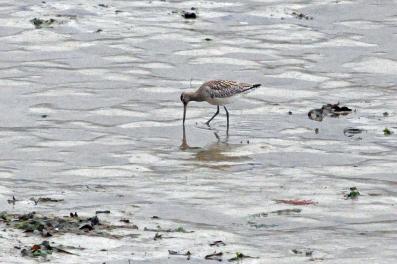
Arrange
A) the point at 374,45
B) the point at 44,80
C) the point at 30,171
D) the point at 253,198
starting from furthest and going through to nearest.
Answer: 1. the point at 374,45
2. the point at 44,80
3. the point at 30,171
4. the point at 253,198

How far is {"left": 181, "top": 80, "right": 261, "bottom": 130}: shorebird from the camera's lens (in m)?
19.0

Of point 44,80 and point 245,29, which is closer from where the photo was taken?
point 44,80

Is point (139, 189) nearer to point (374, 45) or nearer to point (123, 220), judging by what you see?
point (123, 220)

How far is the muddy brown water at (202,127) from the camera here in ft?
43.7

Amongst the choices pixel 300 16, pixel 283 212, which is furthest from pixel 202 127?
pixel 300 16

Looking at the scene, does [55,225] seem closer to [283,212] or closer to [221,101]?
[283,212]

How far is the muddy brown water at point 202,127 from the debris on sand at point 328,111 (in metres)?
0.15

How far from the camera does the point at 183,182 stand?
1552 centimetres

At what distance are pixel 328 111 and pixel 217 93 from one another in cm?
156

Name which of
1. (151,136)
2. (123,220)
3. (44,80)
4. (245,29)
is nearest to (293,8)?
(245,29)

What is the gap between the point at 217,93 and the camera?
19.1 metres

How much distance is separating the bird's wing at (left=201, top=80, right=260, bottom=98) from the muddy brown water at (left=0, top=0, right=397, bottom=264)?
0.40 m

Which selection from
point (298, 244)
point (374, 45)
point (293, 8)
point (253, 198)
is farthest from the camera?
point (293, 8)

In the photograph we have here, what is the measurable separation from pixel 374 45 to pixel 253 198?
9.27 meters
